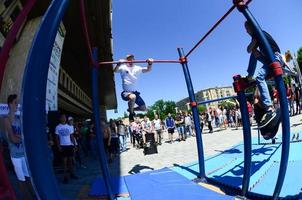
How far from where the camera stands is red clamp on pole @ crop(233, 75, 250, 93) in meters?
3.98

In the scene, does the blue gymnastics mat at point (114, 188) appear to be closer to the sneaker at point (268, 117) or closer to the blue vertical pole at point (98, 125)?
the blue vertical pole at point (98, 125)

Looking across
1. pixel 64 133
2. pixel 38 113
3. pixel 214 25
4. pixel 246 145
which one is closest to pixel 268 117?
pixel 246 145

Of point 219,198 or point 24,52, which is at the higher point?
point 24,52

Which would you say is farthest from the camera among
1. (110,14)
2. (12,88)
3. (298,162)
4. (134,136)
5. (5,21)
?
(134,136)

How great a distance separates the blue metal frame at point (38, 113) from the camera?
6.40 ft

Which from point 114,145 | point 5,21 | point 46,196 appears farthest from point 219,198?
point 114,145

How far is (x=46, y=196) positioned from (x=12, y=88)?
201 centimetres

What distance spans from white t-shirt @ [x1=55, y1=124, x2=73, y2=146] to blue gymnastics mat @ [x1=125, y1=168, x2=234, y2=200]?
222 centimetres

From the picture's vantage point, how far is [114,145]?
1220 cm

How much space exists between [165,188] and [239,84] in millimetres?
2081

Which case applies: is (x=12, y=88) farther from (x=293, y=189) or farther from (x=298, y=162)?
(x=298, y=162)

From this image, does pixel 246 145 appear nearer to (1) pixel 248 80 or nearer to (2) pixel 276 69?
(1) pixel 248 80

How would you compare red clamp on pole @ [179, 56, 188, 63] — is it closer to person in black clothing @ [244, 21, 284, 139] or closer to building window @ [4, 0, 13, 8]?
person in black clothing @ [244, 21, 284, 139]

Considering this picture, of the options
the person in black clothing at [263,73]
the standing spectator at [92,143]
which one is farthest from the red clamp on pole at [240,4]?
the standing spectator at [92,143]
